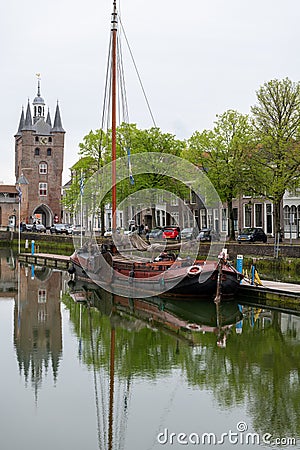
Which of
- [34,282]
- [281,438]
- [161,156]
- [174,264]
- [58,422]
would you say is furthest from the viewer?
[161,156]

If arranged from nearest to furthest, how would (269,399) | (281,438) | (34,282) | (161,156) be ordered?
(281,438) < (269,399) < (34,282) < (161,156)

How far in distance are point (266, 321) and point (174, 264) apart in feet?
19.6

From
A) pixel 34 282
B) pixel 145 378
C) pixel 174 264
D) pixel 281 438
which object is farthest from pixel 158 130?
pixel 281 438

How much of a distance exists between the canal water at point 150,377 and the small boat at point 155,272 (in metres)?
0.87

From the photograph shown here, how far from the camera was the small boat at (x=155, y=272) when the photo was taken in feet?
82.3

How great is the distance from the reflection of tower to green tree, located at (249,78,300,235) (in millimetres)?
12954

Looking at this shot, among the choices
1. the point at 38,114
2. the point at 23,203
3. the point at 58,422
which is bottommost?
the point at 58,422

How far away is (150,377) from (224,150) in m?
28.4

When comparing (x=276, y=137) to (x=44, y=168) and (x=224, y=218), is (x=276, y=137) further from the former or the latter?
(x=44, y=168)

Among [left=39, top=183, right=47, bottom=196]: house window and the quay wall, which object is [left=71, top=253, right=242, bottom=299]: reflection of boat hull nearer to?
the quay wall

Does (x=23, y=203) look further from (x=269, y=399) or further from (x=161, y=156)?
(x=269, y=399)

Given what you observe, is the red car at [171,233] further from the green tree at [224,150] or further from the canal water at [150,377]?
the canal water at [150,377]

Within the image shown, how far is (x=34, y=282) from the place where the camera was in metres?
35.1

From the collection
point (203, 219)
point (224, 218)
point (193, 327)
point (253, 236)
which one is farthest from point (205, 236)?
point (193, 327)
